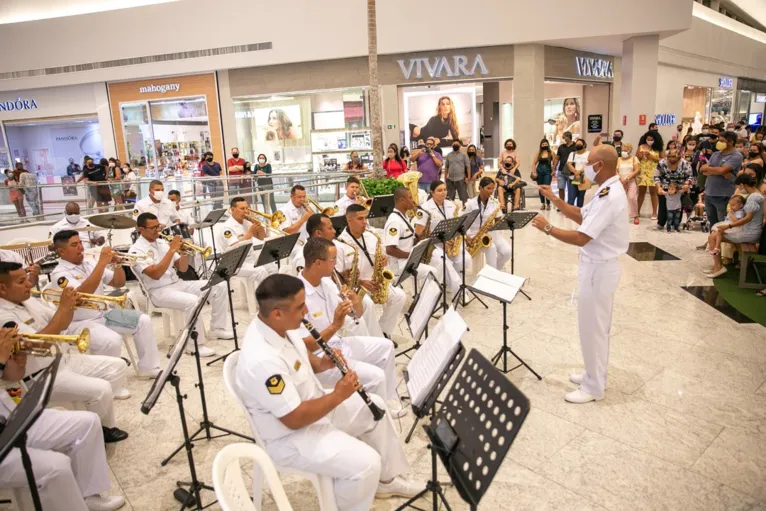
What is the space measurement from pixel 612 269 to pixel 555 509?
1.95 metres

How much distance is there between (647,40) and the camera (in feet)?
48.8

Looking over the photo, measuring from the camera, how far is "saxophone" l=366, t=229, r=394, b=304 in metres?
5.57

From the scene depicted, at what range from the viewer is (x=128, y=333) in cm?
532

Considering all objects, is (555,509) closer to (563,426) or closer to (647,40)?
(563,426)

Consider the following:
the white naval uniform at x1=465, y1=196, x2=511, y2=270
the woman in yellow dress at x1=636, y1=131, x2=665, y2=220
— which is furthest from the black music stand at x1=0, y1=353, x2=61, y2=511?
the woman in yellow dress at x1=636, y1=131, x2=665, y2=220

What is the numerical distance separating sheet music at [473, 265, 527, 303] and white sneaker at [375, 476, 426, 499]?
181 cm

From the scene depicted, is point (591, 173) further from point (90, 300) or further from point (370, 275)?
point (90, 300)

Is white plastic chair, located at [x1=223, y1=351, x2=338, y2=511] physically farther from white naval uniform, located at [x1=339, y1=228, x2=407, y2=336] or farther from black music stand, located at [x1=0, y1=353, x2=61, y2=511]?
white naval uniform, located at [x1=339, y1=228, x2=407, y2=336]

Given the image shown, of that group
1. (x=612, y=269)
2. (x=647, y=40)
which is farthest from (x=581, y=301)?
(x=647, y=40)

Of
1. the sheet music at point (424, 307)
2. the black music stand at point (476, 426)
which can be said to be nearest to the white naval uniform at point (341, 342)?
the sheet music at point (424, 307)

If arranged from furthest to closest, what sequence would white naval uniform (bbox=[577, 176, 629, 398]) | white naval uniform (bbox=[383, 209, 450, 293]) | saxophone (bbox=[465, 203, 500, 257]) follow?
saxophone (bbox=[465, 203, 500, 257]) < white naval uniform (bbox=[383, 209, 450, 293]) < white naval uniform (bbox=[577, 176, 629, 398])

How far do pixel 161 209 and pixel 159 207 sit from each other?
0.15 ft

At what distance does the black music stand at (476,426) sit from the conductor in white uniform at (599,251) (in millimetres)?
1946

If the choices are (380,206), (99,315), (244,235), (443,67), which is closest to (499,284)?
(380,206)
